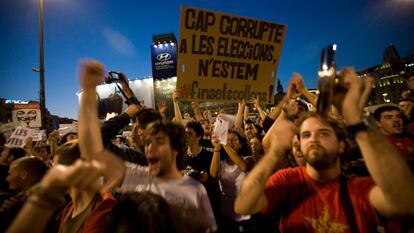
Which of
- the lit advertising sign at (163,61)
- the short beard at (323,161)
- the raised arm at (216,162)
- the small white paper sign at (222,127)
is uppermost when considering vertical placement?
the lit advertising sign at (163,61)

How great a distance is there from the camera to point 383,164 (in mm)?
1731

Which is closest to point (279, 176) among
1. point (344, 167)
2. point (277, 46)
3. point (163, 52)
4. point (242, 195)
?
point (242, 195)

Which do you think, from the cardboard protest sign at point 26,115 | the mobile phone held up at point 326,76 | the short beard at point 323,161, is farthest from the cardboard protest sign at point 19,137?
the mobile phone held up at point 326,76

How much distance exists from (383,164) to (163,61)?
26200 mm

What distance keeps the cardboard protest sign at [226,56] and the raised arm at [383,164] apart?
232cm

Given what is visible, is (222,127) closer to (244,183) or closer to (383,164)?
(244,183)

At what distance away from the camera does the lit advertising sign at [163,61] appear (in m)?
26.0

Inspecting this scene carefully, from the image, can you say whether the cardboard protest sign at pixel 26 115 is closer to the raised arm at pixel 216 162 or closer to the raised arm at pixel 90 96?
the raised arm at pixel 216 162

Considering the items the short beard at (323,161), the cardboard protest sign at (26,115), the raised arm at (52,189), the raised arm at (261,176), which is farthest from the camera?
the cardboard protest sign at (26,115)

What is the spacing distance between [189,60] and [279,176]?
7.23 ft

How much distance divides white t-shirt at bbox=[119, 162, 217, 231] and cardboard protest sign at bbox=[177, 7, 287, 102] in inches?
60.9

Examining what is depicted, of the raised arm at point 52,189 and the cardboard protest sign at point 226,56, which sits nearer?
the raised arm at point 52,189

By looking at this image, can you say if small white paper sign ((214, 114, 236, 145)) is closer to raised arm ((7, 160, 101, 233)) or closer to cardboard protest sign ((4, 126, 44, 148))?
raised arm ((7, 160, 101, 233))

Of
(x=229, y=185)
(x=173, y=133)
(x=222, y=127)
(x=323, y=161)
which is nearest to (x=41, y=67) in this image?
(x=222, y=127)
